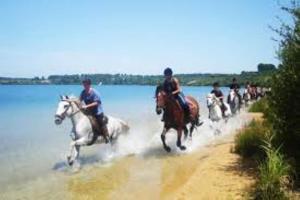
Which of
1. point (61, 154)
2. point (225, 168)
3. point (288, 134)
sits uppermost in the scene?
point (288, 134)

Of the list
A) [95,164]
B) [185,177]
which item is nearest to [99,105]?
[95,164]

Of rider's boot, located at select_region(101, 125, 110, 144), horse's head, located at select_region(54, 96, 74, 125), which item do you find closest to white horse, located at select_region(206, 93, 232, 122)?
rider's boot, located at select_region(101, 125, 110, 144)

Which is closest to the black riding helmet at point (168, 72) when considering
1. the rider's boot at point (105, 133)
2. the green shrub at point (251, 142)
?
the rider's boot at point (105, 133)

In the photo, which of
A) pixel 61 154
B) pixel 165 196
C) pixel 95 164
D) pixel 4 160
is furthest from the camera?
pixel 61 154

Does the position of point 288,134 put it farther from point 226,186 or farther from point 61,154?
point 61,154

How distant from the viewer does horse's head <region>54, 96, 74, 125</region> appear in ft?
40.1

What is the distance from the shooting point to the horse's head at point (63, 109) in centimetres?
1222

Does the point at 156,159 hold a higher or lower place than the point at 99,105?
lower

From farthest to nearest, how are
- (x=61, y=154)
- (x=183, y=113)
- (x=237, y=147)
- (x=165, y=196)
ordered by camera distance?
(x=61, y=154) → (x=183, y=113) → (x=237, y=147) → (x=165, y=196)

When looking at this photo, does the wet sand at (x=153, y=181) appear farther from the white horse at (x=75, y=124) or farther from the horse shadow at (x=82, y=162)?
the white horse at (x=75, y=124)

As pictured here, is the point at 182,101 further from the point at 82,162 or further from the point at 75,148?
the point at 75,148

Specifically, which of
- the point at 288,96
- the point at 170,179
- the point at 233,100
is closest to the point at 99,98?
the point at 170,179

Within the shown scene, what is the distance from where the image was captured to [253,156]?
10.8m

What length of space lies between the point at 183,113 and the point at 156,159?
6.54 feet
